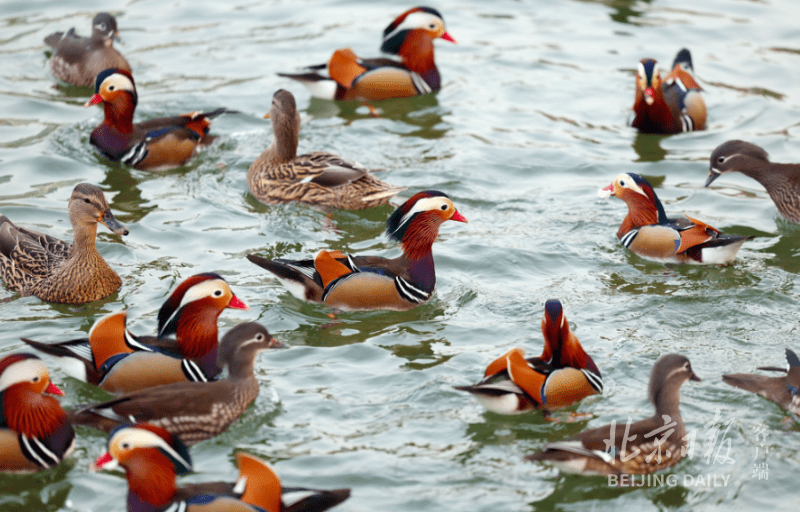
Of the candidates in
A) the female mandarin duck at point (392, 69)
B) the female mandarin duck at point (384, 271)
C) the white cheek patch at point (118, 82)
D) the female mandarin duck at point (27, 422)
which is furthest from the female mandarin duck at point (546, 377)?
the female mandarin duck at point (392, 69)

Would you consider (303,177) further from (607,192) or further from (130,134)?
(607,192)

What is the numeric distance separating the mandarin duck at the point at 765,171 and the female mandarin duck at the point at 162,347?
218 inches

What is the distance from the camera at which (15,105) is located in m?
11.8

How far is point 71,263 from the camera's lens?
7785mm

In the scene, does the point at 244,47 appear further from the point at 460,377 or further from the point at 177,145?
the point at 460,377

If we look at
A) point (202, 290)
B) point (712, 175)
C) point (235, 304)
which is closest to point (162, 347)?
point (202, 290)

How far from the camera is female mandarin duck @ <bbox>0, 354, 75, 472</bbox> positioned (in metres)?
5.67

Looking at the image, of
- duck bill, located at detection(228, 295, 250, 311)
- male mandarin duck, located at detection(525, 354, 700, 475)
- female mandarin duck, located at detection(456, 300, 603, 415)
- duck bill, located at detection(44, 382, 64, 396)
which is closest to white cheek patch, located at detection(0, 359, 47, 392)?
duck bill, located at detection(44, 382, 64, 396)

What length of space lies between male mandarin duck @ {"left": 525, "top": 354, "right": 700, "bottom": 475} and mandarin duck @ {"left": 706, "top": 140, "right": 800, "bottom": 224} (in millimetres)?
4258

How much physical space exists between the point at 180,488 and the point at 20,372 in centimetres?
135

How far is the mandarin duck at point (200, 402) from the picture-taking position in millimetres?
5812

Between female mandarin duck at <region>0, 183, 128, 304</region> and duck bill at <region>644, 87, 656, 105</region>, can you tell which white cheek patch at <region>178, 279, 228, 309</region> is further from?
duck bill at <region>644, 87, 656, 105</region>

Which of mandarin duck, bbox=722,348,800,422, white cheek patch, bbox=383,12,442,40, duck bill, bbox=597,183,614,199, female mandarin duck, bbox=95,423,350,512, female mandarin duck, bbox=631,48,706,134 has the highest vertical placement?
white cheek patch, bbox=383,12,442,40

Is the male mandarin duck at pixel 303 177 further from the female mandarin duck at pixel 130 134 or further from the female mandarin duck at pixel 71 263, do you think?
the female mandarin duck at pixel 71 263
